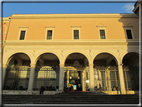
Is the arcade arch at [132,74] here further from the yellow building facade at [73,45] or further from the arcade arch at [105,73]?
the arcade arch at [105,73]

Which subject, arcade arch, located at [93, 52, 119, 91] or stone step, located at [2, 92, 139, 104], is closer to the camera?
stone step, located at [2, 92, 139, 104]

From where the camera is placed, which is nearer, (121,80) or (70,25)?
(121,80)

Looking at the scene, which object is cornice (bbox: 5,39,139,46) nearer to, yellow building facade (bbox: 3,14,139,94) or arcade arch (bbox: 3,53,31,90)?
yellow building facade (bbox: 3,14,139,94)

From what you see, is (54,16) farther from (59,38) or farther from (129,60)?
(129,60)

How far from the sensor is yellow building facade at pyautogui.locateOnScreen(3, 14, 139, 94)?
14.5 metres

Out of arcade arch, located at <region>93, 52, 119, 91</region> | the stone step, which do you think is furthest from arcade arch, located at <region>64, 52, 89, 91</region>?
the stone step

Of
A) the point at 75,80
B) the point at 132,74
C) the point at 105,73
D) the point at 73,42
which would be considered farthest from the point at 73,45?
the point at 132,74

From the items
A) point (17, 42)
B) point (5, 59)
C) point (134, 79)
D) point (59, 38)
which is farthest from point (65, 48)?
point (134, 79)

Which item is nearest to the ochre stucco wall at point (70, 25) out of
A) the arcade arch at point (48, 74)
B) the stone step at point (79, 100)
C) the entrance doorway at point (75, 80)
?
the arcade arch at point (48, 74)

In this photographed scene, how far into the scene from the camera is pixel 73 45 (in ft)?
49.4

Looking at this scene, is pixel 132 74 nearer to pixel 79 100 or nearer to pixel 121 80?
pixel 121 80

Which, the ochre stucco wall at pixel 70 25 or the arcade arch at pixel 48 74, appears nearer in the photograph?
the ochre stucco wall at pixel 70 25

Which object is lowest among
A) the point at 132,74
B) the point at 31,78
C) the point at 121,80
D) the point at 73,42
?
the point at 121,80

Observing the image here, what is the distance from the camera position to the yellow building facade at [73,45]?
14.5 m
